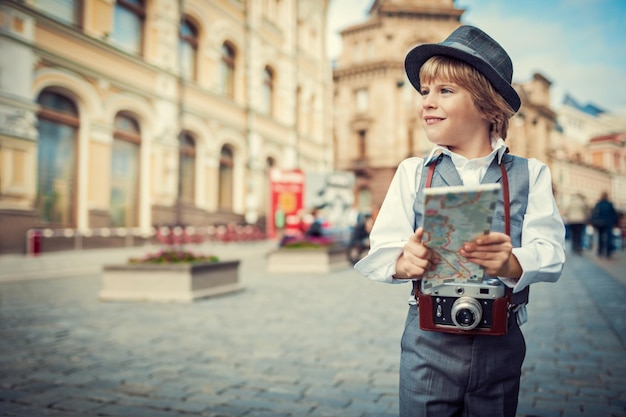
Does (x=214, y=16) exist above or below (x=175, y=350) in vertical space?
above

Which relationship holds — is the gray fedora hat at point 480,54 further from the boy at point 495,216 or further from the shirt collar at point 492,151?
the shirt collar at point 492,151

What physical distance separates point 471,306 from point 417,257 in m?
0.22

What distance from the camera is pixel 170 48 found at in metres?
19.2

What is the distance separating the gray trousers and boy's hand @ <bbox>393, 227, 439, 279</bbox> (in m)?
0.29

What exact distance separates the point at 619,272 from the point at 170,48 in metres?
15.7

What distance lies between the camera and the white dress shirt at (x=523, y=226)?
163 centimetres

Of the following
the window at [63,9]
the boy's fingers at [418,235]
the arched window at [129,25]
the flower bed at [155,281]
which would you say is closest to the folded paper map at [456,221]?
the boy's fingers at [418,235]

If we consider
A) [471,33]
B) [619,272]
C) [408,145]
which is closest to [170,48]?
[619,272]

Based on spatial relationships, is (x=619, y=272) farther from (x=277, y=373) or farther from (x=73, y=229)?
(x=73, y=229)

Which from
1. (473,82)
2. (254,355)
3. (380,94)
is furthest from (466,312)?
(380,94)

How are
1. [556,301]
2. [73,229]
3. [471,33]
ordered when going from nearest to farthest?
[471,33]
[556,301]
[73,229]

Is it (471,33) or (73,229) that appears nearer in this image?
(471,33)

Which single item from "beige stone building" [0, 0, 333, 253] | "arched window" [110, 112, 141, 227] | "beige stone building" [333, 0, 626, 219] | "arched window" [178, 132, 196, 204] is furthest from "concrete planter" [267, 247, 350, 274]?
"beige stone building" [333, 0, 626, 219]

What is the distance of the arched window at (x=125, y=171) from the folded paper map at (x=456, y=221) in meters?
16.8
